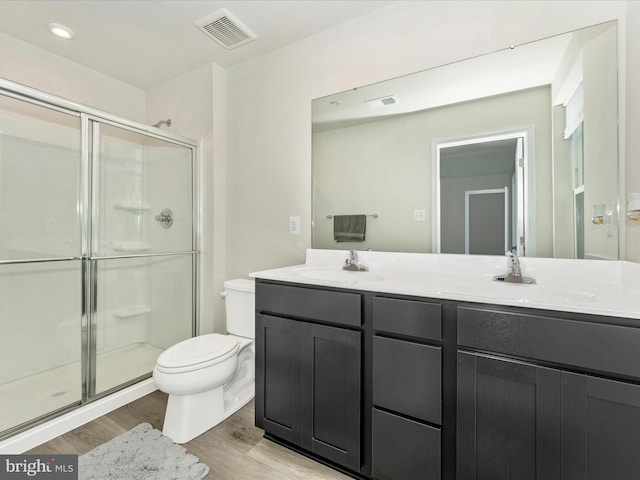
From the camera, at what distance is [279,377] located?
4.89ft

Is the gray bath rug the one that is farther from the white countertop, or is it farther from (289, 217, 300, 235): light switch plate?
(289, 217, 300, 235): light switch plate

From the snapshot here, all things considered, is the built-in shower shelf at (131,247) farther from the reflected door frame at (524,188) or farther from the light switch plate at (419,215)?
the reflected door frame at (524,188)

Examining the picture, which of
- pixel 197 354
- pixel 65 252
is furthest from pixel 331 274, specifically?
pixel 65 252

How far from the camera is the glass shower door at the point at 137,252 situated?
6.41 ft

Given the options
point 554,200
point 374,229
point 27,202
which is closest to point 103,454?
point 27,202

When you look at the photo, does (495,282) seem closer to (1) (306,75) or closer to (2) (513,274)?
(2) (513,274)

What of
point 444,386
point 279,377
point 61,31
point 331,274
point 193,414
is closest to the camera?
point 444,386

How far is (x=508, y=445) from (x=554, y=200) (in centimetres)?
105

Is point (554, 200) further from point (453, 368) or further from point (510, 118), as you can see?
point (453, 368)

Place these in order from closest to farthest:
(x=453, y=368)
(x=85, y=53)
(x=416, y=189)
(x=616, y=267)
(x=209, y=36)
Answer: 1. (x=453, y=368)
2. (x=616, y=267)
3. (x=416, y=189)
4. (x=209, y=36)
5. (x=85, y=53)

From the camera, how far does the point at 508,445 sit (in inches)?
38.4

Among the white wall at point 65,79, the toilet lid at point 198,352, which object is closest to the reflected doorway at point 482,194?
the toilet lid at point 198,352

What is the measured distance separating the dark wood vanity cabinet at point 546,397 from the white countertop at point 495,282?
0.17 feet

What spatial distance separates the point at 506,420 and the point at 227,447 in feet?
4.19
